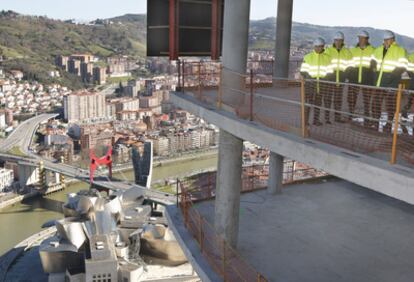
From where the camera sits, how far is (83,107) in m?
53.7

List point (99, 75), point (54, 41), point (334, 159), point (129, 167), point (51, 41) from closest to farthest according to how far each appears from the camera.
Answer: point (334, 159)
point (129, 167)
point (99, 75)
point (51, 41)
point (54, 41)

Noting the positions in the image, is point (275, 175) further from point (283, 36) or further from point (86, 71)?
point (86, 71)

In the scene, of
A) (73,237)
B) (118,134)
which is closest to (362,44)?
(73,237)

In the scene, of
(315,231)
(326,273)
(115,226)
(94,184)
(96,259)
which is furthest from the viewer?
(94,184)

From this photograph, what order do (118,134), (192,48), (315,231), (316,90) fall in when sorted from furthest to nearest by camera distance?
(118,134), (192,48), (315,231), (316,90)

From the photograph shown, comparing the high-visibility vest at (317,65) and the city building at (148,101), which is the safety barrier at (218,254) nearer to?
the high-visibility vest at (317,65)

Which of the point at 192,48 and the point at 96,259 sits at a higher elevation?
the point at 192,48

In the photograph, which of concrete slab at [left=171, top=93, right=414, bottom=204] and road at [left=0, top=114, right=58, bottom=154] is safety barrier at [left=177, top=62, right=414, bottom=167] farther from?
road at [left=0, top=114, right=58, bottom=154]

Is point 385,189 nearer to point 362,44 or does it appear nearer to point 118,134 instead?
point 362,44

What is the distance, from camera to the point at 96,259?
47.9 ft

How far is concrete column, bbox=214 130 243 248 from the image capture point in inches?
172

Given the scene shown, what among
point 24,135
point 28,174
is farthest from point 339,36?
point 24,135

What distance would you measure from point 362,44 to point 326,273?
2075 mm

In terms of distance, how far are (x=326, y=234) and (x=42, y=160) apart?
34.2m
